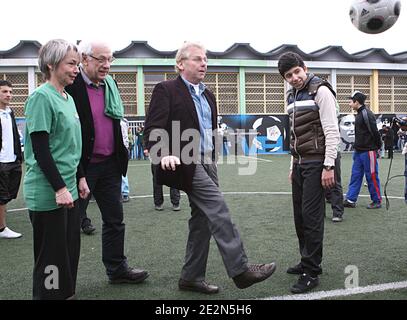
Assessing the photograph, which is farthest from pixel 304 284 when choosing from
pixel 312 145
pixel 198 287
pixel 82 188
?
pixel 82 188

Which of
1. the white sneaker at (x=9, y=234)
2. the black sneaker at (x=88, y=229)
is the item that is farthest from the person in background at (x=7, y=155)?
the black sneaker at (x=88, y=229)

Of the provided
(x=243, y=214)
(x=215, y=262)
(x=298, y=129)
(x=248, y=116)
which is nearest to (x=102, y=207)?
(x=215, y=262)

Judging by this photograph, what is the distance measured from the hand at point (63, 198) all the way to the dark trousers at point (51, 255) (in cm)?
13

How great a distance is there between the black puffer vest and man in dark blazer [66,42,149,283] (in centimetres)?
156

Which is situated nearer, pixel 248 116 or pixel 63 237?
pixel 63 237

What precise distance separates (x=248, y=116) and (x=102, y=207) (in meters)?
24.1

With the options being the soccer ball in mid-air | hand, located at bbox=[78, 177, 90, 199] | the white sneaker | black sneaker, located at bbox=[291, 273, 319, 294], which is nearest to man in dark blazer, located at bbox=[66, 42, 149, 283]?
hand, located at bbox=[78, 177, 90, 199]

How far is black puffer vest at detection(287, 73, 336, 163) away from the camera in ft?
12.4

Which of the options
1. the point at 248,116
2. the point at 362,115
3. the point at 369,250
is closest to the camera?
the point at 369,250

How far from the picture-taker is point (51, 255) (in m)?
2.82

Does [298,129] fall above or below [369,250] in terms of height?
above

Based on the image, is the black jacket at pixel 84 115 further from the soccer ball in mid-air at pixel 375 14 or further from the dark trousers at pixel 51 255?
the soccer ball in mid-air at pixel 375 14

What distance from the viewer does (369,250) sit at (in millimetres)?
4844
